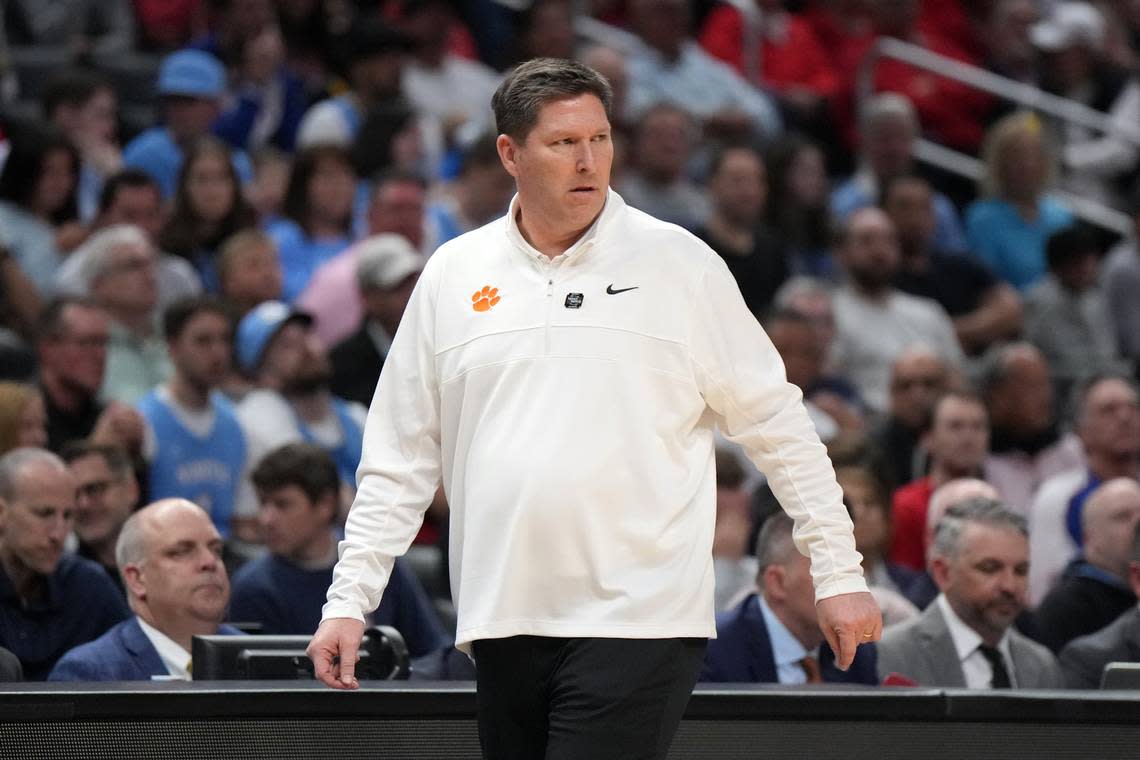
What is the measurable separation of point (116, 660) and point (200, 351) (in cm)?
265

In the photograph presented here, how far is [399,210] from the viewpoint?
28.7 feet

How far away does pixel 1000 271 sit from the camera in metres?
10.8

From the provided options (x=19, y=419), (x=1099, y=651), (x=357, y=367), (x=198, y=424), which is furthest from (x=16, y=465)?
(x=1099, y=651)

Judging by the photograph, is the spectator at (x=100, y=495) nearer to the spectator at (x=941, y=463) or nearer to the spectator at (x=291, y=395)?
the spectator at (x=291, y=395)

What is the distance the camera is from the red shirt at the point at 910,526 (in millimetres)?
7395

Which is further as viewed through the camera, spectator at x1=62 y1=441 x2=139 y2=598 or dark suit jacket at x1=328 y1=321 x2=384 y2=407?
dark suit jacket at x1=328 y1=321 x2=384 y2=407

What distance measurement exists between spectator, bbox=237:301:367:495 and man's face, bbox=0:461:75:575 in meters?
1.73

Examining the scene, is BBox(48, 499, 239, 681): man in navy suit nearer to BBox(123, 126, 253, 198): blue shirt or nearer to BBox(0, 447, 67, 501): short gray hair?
BBox(0, 447, 67, 501): short gray hair

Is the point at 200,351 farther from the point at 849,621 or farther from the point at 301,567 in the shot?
the point at 849,621

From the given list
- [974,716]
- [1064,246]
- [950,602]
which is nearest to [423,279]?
[974,716]

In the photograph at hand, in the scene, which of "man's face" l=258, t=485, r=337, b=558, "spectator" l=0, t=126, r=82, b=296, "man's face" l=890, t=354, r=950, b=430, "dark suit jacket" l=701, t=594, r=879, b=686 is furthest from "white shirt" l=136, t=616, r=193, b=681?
"man's face" l=890, t=354, r=950, b=430

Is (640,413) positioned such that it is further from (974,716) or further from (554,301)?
(974,716)

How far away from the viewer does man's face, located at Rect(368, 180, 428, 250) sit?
8742 millimetres

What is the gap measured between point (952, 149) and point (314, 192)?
4.78 meters
